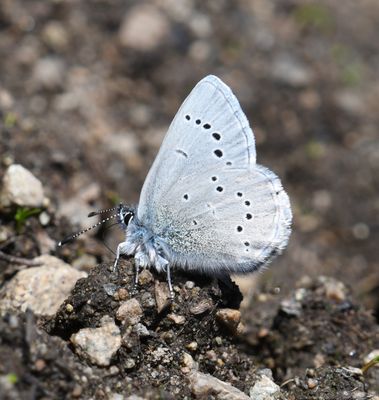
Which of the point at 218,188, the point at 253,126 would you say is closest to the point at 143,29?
the point at 253,126

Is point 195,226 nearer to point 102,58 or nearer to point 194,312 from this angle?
point 194,312

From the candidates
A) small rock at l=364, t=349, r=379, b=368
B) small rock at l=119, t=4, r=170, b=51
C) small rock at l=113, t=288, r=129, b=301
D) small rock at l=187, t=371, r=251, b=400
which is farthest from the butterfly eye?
small rock at l=119, t=4, r=170, b=51

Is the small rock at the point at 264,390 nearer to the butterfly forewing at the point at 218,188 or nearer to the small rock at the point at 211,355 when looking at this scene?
the small rock at the point at 211,355

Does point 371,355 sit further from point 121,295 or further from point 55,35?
point 55,35

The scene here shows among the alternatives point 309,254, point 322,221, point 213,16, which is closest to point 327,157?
point 322,221

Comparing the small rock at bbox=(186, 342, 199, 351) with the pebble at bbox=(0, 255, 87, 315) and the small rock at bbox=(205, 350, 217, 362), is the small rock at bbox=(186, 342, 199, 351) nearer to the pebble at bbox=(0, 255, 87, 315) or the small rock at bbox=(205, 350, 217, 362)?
the small rock at bbox=(205, 350, 217, 362)

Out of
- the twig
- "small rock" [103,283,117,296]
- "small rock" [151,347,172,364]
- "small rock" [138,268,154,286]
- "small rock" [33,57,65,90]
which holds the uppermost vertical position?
"small rock" [33,57,65,90]

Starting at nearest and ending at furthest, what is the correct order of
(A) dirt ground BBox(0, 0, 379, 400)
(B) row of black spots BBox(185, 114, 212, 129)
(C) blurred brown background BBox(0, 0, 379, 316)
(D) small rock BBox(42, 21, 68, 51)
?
(B) row of black spots BBox(185, 114, 212, 129) → (A) dirt ground BBox(0, 0, 379, 400) → (C) blurred brown background BBox(0, 0, 379, 316) → (D) small rock BBox(42, 21, 68, 51)
